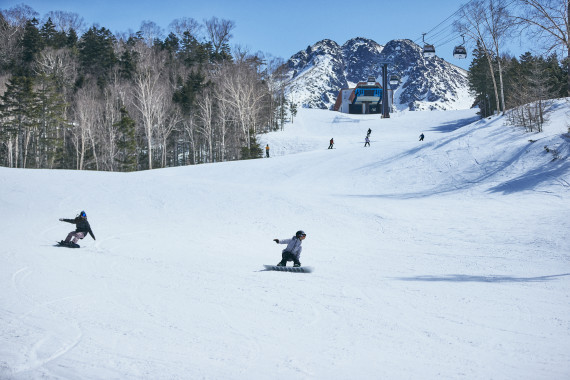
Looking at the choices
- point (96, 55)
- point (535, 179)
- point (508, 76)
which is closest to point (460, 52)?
point (535, 179)

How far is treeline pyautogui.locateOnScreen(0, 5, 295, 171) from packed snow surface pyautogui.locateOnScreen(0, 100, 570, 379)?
1957cm

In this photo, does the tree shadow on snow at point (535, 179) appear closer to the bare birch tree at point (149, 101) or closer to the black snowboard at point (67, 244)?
the black snowboard at point (67, 244)

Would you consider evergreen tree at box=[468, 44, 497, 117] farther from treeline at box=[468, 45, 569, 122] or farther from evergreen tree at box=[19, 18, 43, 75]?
evergreen tree at box=[19, 18, 43, 75]

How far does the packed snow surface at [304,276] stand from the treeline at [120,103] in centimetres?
1957

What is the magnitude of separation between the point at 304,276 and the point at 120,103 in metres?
51.6

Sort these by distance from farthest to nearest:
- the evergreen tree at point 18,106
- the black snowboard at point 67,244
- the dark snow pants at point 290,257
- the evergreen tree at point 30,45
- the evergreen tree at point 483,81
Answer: the evergreen tree at point 30,45
the evergreen tree at point 483,81
the evergreen tree at point 18,106
the black snowboard at point 67,244
the dark snow pants at point 290,257

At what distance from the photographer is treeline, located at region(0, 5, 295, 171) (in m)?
45.8

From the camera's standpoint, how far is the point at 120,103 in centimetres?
5519

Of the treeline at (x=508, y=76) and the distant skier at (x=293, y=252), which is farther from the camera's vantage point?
the treeline at (x=508, y=76)

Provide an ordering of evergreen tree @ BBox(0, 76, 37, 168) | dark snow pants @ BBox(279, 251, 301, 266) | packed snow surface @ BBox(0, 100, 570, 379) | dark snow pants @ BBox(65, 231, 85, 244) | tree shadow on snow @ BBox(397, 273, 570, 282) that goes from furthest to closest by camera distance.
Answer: evergreen tree @ BBox(0, 76, 37, 168)
dark snow pants @ BBox(65, 231, 85, 244)
dark snow pants @ BBox(279, 251, 301, 266)
tree shadow on snow @ BBox(397, 273, 570, 282)
packed snow surface @ BBox(0, 100, 570, 379)

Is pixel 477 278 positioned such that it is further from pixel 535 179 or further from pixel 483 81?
pixel 483 81

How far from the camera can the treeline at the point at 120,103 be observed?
150 feet

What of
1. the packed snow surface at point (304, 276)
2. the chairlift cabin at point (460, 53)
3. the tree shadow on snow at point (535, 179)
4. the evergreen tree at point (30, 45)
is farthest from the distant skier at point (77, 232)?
the evergreen tree at point (30, 45)

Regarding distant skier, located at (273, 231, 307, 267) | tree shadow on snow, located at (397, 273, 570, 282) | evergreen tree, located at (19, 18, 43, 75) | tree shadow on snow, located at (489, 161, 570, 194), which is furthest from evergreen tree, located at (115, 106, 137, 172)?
tree shadow on snow, located at (397, 273, 570, 282)
